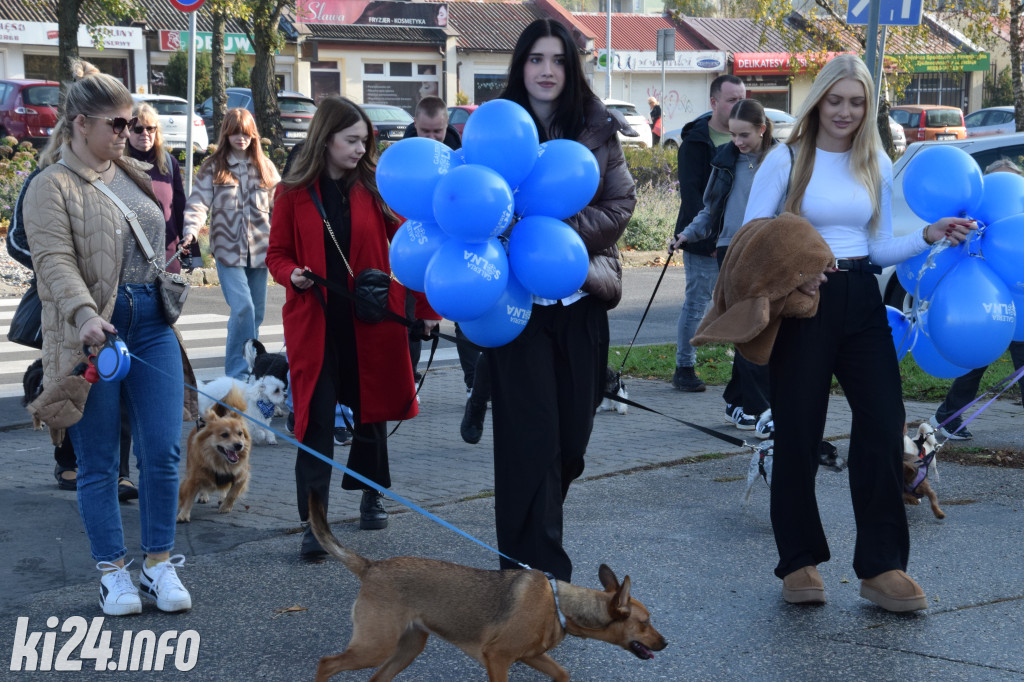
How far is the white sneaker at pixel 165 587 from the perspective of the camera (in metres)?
4.34

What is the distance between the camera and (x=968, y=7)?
67.6 feet

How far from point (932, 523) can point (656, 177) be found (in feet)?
55.2

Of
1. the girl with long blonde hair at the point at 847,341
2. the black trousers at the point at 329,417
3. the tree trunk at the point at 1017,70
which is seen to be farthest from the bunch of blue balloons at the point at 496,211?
the tree trunk at the point at 1017,70

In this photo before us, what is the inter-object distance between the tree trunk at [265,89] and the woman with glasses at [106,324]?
2263 cm

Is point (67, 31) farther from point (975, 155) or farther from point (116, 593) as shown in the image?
point (116, 593)

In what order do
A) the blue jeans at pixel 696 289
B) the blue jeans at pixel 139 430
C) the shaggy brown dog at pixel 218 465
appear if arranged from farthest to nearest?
the blue jeans at pixel 696 289 → the shaggy brown dog at pixel 218 465 → the blue jeans at pixel 139 430

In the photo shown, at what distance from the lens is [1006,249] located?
4.62 meters

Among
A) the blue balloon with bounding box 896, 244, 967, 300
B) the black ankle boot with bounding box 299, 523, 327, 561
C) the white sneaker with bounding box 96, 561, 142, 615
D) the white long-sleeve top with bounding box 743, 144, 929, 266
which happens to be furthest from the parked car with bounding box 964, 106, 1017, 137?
the white sneaker with bounding box 96, 561, 142, 615

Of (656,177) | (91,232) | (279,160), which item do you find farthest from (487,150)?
(279,160)

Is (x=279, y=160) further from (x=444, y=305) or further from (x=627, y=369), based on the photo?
(x=444, y=305)

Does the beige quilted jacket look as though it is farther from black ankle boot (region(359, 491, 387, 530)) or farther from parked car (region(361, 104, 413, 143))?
parked car (region(361, 104, 413, 143))

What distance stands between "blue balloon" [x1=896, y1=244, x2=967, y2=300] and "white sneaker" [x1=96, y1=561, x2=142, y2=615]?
11.2 feet

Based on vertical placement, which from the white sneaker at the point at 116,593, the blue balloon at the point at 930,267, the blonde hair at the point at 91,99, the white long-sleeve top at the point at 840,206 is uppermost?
the blonde hair at the point at 91,99

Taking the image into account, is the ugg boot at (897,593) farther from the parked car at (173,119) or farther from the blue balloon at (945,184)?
the parked car at (173,119)
